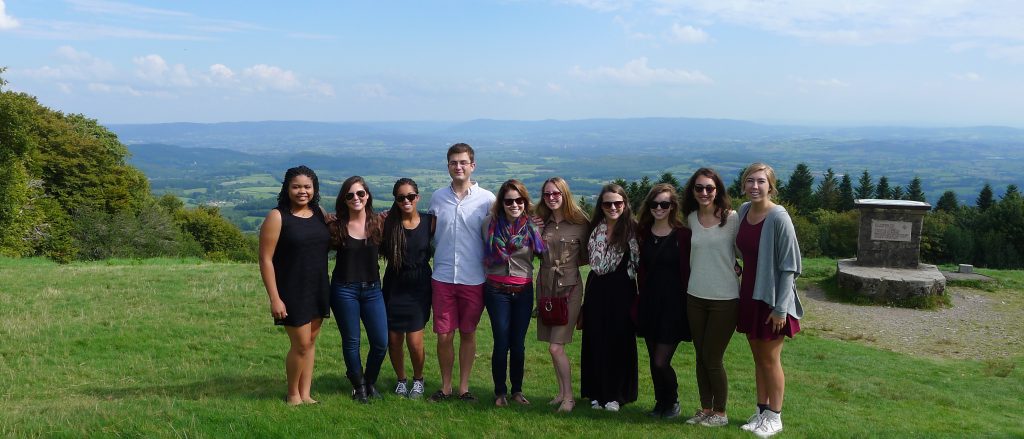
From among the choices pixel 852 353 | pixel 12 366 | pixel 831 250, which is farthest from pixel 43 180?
pixel 831 250

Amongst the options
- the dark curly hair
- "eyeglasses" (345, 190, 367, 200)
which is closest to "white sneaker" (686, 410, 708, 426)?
"eyeglasses" (345, 190, 367, 200)

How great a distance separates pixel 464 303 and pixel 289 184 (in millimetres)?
1644

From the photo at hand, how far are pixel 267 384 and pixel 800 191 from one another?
59219 millimetres

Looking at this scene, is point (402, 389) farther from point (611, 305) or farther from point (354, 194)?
point (611, 305)

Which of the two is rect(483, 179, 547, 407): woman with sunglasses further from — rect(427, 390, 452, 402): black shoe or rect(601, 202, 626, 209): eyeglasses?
rect(427, 390, 452, 402): black shoe

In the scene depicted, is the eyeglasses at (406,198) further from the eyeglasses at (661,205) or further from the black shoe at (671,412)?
the black shoe at (671,412)

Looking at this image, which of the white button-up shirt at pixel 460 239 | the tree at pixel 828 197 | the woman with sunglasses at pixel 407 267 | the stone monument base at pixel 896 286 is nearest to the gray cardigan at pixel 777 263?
the white button-up shirt at pixel 460 239

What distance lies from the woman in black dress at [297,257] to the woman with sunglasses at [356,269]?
113 mm

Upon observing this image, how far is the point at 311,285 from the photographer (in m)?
5.23

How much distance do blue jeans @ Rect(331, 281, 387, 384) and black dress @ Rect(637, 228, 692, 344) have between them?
2.11 meters

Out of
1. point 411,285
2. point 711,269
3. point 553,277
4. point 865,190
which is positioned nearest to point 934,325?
point 711,269

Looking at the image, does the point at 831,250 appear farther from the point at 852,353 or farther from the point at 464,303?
the point at 464,303

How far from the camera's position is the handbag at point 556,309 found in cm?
545

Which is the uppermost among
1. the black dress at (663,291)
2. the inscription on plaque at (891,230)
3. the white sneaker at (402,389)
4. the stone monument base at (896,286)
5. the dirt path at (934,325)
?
the black dress at (663,291)
